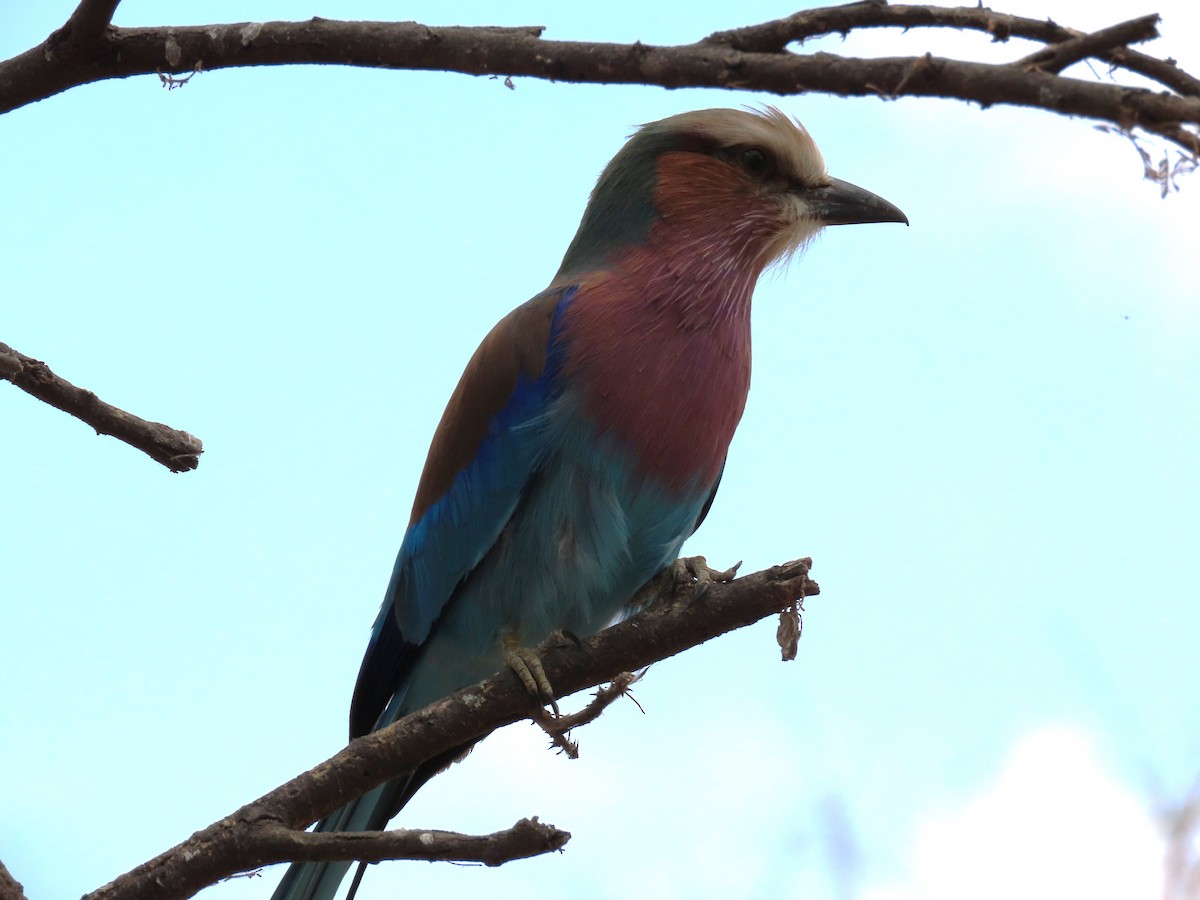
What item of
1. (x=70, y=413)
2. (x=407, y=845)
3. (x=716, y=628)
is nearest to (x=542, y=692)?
(x=716, y=628)

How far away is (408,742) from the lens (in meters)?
2.88

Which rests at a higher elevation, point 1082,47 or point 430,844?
point 1082,47

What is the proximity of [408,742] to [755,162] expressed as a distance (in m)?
2.26

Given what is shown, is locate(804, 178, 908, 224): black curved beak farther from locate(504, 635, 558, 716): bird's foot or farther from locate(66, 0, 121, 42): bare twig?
locate(66, 0, 121, 42): bare twig

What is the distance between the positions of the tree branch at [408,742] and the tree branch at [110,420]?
42.3 inches

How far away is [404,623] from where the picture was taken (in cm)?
390

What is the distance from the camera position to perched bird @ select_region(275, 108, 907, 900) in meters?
3.56

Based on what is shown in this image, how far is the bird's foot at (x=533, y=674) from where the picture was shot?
10.2ft

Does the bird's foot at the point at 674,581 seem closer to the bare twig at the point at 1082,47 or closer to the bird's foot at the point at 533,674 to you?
the bird's foot at the point at 533,674

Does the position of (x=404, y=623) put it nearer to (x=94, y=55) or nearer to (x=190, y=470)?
(x=190, y=470)

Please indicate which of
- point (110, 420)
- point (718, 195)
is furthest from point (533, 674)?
point (718, 195)

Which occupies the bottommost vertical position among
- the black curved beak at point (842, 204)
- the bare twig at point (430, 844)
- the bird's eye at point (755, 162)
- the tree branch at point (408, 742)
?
the bare twig at point (430, 844)

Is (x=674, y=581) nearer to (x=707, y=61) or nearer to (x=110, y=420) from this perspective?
(x=110, y=420)

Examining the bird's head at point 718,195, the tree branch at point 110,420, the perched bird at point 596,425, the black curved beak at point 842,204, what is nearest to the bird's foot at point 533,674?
the perched bird at point 596,425
